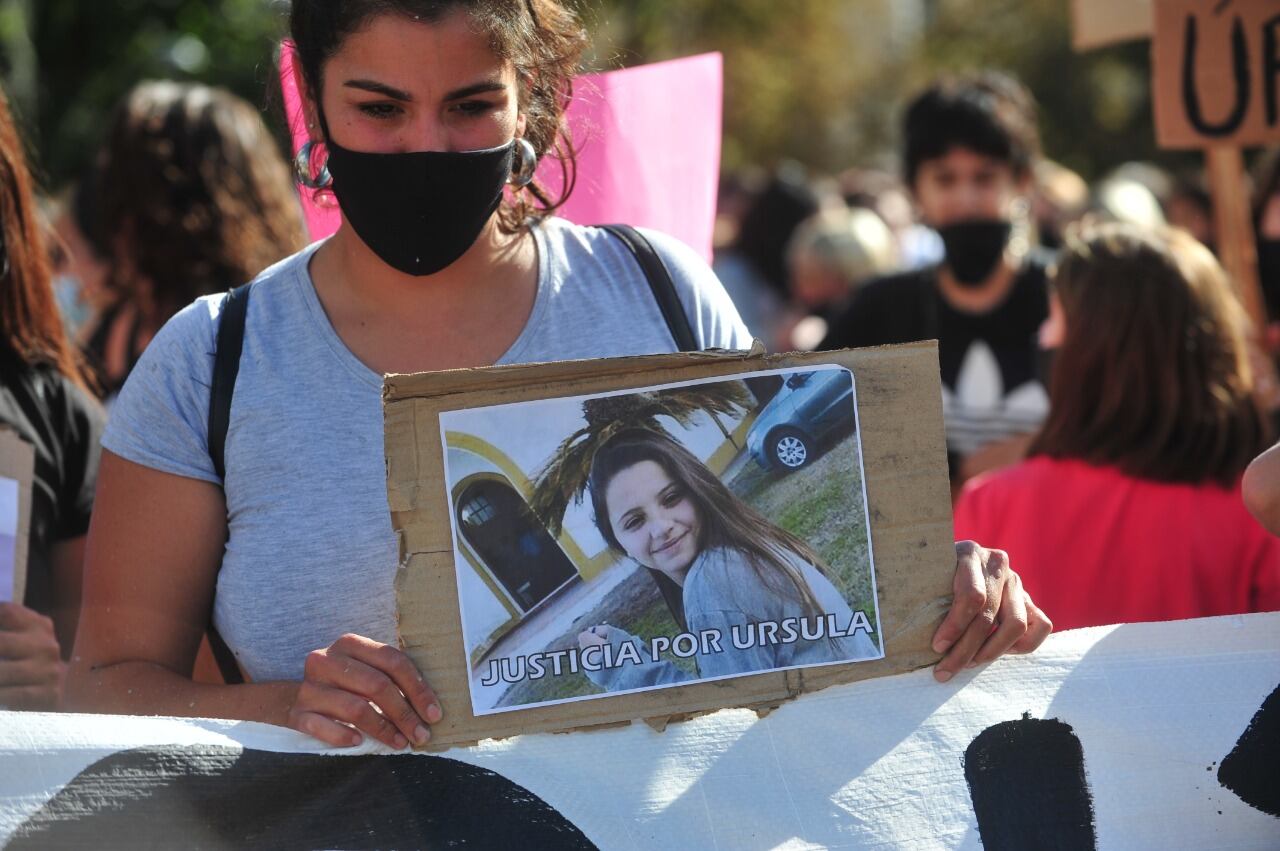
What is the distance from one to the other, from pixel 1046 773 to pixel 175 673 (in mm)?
1044

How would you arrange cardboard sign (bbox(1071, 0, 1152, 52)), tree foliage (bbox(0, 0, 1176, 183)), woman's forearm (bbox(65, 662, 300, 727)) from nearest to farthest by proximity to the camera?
woman's forearm (bbox(65, 662, 300, 727)) < cardboard sign (bbox(1071, 0, 1152, 52)) < tree foliage (bbox(0, 0, 1176, 183))

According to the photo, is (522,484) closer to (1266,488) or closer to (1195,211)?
(1266,488)

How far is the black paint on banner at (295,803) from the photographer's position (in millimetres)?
1562

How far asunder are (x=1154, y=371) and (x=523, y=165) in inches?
58.9

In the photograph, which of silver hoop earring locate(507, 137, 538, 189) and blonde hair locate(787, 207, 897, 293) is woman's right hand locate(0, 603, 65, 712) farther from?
blonde hair locate(787, 207, 897, 293)

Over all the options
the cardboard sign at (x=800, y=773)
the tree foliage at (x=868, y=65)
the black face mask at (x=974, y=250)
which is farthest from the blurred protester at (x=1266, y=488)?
the tree foliage at (x=868, y=65)

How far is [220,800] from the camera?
1586 millimetres

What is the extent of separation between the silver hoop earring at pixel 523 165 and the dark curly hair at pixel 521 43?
5 centimetres

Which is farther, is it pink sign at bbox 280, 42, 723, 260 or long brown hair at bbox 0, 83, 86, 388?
pink sign at bbox 280, 42, 723, 260

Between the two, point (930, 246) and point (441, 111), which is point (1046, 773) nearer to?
point (441, 111)

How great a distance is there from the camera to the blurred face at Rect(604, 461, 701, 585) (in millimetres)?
1548

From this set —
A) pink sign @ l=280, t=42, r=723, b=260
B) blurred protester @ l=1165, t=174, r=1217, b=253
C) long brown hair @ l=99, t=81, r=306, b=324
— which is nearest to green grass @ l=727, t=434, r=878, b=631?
pink sign @ l=280, t=42, r=723, b=260

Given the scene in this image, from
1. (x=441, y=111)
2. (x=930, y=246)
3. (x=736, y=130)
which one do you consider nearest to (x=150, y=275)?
(x=441, y=111)

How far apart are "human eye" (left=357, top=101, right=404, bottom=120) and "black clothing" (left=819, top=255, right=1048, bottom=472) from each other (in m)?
2.32
